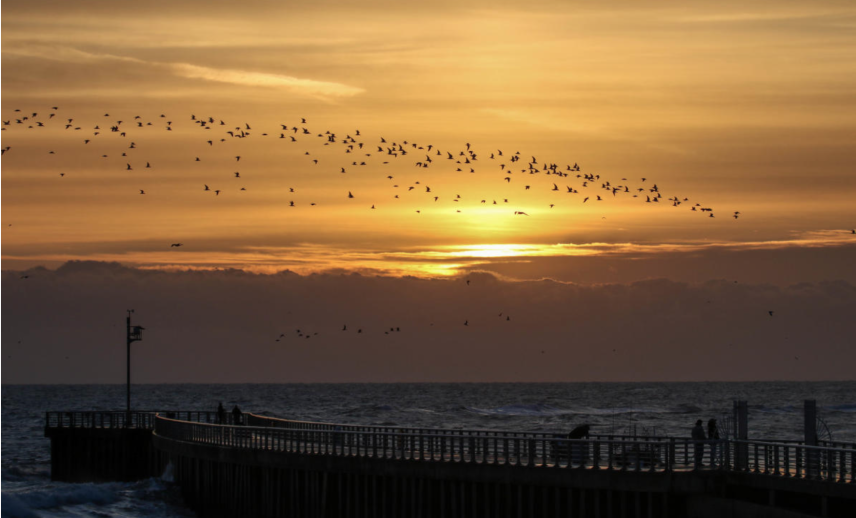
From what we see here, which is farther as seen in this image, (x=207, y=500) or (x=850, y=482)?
(x=207, y=500)

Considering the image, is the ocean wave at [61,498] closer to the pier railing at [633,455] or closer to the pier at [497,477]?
the pier at [497,477]

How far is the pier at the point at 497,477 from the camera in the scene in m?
32.4

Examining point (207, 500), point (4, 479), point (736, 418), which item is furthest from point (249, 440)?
point (4, 479)

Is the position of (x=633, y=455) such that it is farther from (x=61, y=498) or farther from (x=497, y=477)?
(x=61, y=498)

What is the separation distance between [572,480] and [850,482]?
26.2ft

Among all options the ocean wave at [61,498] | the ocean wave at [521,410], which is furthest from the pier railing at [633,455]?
the ocean wave at [521,410]

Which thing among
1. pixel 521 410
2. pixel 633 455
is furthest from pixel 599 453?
pixel 521 410

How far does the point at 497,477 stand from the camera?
123 ft

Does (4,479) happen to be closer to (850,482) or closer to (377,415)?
(850,482)

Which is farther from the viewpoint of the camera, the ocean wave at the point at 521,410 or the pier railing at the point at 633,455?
the ocean wave at the point at 521,410

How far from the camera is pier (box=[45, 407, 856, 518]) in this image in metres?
32.4

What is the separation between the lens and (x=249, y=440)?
163ft

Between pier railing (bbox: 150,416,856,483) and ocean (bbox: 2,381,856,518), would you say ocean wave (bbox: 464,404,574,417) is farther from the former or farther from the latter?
pier railing (bbox: 150,416,856,483)

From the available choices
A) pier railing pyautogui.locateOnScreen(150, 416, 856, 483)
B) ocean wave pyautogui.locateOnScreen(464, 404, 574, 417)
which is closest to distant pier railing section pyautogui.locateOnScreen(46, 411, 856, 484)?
pier railing pyautogui.locateOnScreen(150, 416, 856, 483)
